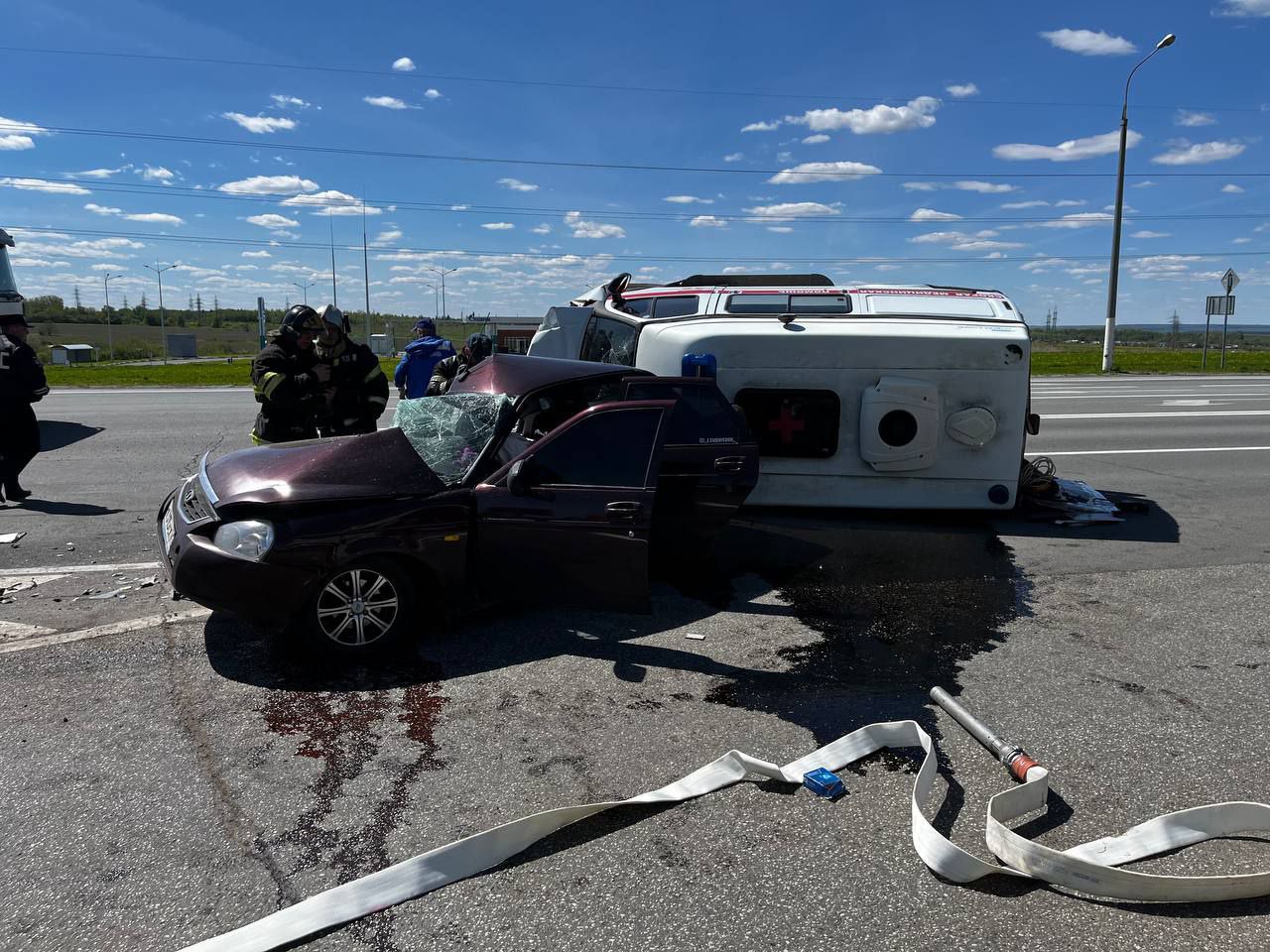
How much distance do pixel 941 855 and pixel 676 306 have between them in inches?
271

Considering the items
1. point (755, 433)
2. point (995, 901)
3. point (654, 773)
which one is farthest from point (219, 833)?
point (755, 433)

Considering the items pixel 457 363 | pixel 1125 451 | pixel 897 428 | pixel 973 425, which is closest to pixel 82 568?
pixel 457 363

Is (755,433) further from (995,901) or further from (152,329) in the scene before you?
(152,329)

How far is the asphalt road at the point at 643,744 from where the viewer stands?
9.21 ft

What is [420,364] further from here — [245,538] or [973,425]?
[973,425]

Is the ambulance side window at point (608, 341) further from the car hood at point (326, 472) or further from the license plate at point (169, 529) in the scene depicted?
the license plate at point (169, 529)

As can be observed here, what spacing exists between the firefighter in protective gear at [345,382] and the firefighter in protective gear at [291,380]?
2.2 inches

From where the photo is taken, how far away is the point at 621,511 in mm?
4906

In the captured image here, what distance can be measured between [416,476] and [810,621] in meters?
2.45

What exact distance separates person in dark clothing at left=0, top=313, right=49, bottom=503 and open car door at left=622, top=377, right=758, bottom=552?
227 inches

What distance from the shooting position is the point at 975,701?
4410 millimetres

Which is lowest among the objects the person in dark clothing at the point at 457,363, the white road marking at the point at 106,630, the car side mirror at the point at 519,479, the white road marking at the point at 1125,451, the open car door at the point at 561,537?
the white road marking at the point at 106,630

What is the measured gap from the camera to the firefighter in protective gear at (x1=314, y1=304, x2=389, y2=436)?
7027mm

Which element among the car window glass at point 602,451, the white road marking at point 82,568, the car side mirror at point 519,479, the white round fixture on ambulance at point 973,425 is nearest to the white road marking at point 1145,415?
the white round fixture on ambulance at point 973,425
